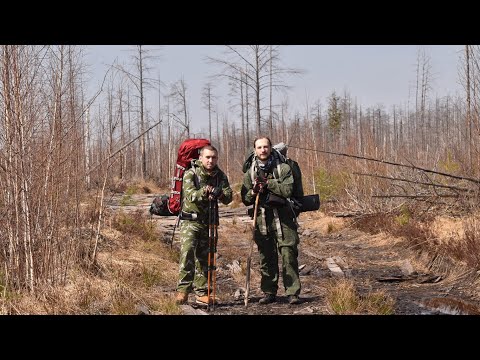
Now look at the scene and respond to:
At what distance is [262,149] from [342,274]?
3.41 m

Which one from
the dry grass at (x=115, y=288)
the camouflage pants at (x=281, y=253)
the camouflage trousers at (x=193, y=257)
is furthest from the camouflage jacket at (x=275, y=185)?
the dry grass at (x=115, y=288)

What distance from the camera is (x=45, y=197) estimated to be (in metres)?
5.36

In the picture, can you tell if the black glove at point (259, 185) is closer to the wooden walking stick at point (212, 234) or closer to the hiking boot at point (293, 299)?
the wooden walking stick at point (212, 234)

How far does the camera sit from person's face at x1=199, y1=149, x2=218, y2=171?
17.8 ft

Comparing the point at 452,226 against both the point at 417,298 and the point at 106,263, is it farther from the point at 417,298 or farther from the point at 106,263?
the point at 106,263

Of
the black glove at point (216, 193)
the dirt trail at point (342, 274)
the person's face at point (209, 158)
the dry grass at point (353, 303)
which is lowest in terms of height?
the dirt trail at point (342, 274)

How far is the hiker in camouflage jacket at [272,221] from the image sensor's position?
554 cm

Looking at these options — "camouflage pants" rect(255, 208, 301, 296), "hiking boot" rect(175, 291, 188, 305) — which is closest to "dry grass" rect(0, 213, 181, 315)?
"hiking boot" rect(175, 291, 188, 305)

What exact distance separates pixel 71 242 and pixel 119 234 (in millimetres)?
3640

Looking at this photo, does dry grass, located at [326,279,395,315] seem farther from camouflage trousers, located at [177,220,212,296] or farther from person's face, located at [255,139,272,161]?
person's face, located at [255,139,272,161]

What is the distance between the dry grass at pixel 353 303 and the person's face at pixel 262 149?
1.71 metres

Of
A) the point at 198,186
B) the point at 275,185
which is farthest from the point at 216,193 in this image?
the point at 275,185

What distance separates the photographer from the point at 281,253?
561 centimetres
